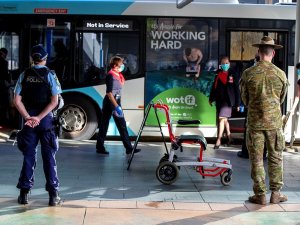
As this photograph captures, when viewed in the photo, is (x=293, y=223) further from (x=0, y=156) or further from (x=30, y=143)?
(x=0, y=156)

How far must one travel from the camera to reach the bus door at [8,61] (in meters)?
13.2

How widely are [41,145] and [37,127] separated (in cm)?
24

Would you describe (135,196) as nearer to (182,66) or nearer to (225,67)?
(225,67)

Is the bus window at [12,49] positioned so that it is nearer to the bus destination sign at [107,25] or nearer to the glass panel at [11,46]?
the glass panel at [11,46]

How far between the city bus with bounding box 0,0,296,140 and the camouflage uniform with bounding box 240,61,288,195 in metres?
5.37

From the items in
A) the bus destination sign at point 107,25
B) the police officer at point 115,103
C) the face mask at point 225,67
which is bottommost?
the police officer at point 115,103

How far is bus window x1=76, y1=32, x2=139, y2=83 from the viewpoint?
515 inches

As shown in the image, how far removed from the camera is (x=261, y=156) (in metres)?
7.54

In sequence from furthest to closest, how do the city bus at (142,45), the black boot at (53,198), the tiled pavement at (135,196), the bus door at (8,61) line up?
the bus door at (8,61)
the city bus at (142,45)
the black boot at (53,198)
the tiled pavement at (135,196)

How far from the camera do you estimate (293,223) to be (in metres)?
6.74

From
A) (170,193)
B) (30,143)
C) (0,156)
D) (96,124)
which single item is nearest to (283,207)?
(170,193)

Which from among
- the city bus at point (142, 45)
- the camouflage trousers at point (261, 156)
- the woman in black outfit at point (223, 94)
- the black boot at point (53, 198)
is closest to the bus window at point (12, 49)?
the city bus at point (142, 45)

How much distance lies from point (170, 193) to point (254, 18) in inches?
241

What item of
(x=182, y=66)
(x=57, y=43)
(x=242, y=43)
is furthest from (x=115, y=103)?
(x=242, y=43)
